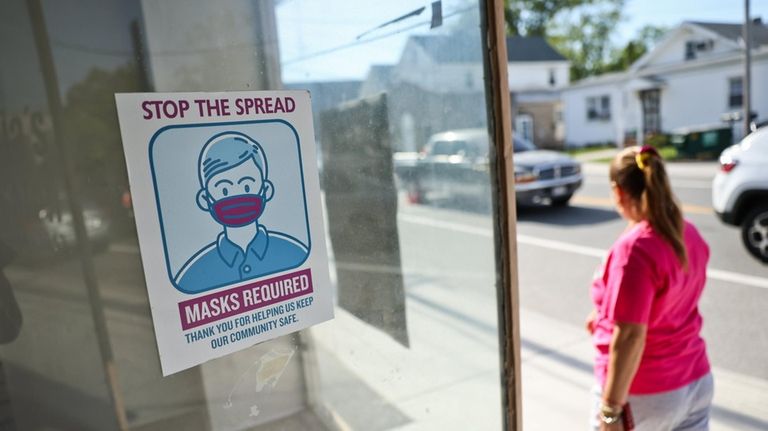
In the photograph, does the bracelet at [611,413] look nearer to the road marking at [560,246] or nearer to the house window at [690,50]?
the road marking at [560,246]

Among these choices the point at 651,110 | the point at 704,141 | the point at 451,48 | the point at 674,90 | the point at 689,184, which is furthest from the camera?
the point at 651,110

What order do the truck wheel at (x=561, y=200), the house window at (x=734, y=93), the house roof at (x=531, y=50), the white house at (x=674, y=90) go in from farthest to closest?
the house roof at (x=531, y=50), the white house at (x=674, y=90), the house window at (x=734, y=93), the truck wheel at (x=561, y=200)

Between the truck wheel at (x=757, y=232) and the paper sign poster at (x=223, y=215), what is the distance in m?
6.54

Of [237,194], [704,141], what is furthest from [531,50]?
[237,194]

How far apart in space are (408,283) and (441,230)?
27 centimetres

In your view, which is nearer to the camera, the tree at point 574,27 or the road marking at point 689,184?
the road marking at point 689,184

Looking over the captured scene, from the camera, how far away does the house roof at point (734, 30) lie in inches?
994

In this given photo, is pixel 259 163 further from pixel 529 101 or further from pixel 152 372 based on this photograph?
pixel 529 101

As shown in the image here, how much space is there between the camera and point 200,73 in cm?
136

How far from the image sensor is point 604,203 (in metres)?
11.7

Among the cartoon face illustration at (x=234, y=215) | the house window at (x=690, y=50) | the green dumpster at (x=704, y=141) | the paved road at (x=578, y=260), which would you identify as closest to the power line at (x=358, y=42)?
the cartoon face illustration at (x=234, y=215)

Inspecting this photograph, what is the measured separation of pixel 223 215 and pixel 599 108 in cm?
3268

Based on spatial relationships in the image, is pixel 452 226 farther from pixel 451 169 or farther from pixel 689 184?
pixel 689 184

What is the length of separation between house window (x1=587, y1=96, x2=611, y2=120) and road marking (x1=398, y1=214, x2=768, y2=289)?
24.5 m
